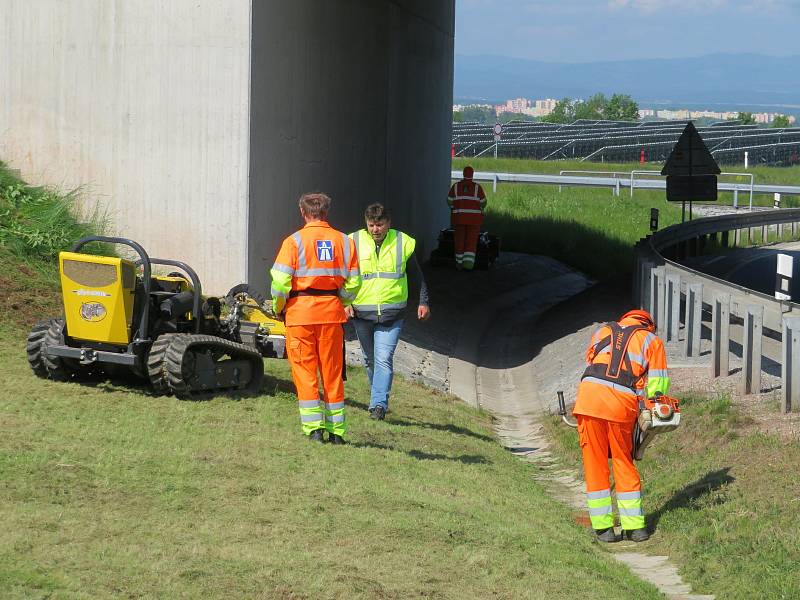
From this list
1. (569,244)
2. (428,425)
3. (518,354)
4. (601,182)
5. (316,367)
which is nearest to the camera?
(316,367)

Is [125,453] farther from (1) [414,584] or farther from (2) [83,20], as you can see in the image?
(2) [83,20]

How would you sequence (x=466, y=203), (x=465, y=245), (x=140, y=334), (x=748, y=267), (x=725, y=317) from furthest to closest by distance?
(x=748, y=267) → (x=465, y=245) → (x=466, y=203) → (x=725, y=317) → (x=140, y=334)

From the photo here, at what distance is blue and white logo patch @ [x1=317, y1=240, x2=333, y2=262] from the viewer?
1037 centimetres

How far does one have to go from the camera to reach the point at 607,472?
9.61 m

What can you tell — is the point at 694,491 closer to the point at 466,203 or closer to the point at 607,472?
the point at 607,472

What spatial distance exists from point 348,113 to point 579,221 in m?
17.2

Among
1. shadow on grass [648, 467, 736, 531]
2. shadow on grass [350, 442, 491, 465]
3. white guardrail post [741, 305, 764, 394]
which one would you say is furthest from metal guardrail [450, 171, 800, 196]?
shadow on grass [648, 467, 736, 531]

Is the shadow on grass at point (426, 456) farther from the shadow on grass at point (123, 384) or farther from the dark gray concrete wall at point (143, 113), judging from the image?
the dark gray concrete wall at point (143, 113)

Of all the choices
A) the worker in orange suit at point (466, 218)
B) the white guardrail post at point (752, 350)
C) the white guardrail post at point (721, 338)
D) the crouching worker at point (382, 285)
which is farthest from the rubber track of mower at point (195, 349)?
the worker in orange suit at point (466, 218)

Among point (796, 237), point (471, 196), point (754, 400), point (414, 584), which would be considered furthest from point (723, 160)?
point (414, 584)

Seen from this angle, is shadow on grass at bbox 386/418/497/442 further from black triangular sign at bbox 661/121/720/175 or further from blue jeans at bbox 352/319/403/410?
black triangular sign at bbox 661/121/720/175

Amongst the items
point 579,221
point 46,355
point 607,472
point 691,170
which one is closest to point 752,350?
point 607,472

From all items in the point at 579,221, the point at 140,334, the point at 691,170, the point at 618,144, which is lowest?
the point at 140,334

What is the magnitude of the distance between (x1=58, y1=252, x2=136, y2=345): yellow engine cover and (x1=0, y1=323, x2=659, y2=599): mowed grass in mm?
582
